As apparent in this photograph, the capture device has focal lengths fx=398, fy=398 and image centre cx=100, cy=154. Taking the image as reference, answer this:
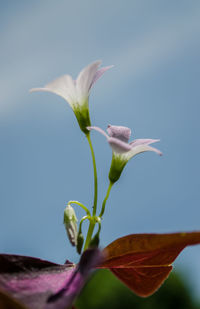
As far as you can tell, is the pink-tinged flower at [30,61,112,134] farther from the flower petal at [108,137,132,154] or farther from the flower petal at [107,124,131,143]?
the flower petal at [108,137,132,154]

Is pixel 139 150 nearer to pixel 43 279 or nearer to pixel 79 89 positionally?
pixel 79 89

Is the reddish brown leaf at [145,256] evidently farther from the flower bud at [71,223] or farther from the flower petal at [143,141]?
the flower petal at [143,141]

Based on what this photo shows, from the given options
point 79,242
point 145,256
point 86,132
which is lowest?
point 145,256

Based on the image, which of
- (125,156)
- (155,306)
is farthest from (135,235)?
(155,306)

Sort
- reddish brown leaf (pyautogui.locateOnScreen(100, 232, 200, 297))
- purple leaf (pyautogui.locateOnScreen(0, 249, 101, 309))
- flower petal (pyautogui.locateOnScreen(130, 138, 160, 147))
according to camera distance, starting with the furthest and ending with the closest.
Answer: flower petal (pyautogui.locateOnScreen(130, 138, 160, 147)) → reddish brown leaf (pyautogui.locateOnScreen(100, 232, 200, 297)) → purple leaf (pyautogui.locateOnScreen(0, 249, 101, 309))

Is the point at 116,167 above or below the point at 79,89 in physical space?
below

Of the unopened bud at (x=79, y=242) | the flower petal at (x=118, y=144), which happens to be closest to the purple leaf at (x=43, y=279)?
the unopened bud at (x=79, y=242)

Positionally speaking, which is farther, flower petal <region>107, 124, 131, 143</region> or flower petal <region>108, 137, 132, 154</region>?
flower petal <region>107, 124, 131, 143</region>

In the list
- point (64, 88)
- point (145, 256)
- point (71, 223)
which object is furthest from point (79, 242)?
point (64, 88)

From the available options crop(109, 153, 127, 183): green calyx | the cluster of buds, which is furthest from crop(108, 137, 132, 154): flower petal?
crop(109, 153, 127, 183): green calyx
